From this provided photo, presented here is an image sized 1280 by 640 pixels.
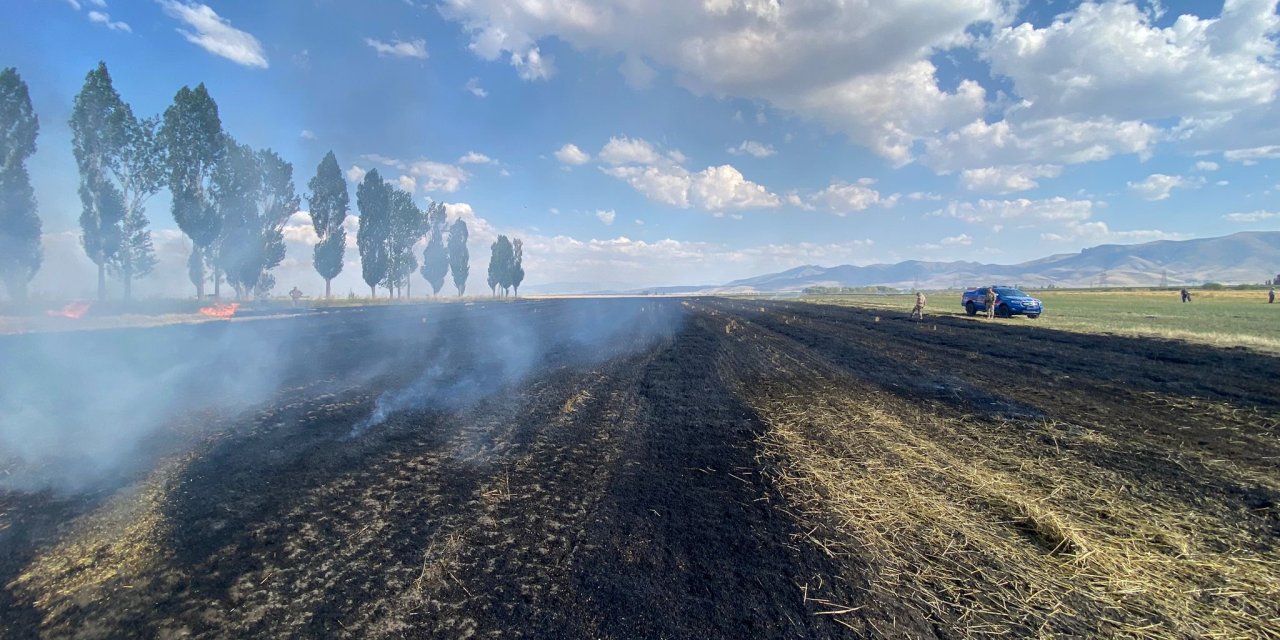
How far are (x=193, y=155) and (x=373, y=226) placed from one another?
72.4 feet

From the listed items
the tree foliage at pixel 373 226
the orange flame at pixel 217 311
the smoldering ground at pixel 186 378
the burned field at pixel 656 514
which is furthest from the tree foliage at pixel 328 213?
the burned field at pixel 656 514

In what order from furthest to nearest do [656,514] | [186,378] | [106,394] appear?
1. [186,378]
2. [106,394]
3. [656,514]

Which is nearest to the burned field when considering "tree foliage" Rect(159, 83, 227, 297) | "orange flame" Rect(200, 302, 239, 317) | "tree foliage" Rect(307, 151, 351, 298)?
"orange flame" Rect(200, 302, 239, 317)

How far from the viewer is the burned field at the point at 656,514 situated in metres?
2.74

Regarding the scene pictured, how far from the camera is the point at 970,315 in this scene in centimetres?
2822

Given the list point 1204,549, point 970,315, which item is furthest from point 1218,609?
point 970,315

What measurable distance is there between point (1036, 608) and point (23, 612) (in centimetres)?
550

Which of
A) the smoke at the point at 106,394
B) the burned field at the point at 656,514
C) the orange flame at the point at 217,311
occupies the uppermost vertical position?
the orange flame at the point at 217,311

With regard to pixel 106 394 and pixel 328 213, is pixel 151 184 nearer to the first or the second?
pixel 328 213

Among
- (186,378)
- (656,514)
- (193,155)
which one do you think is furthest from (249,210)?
(656,514)

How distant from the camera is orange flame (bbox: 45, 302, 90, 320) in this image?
81.0ft

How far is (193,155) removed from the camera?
33.0 metres

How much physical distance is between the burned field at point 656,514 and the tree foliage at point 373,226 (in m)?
50.6

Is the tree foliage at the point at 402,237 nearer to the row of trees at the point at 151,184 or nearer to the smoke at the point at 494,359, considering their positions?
the row of trees at the point at 151,184
